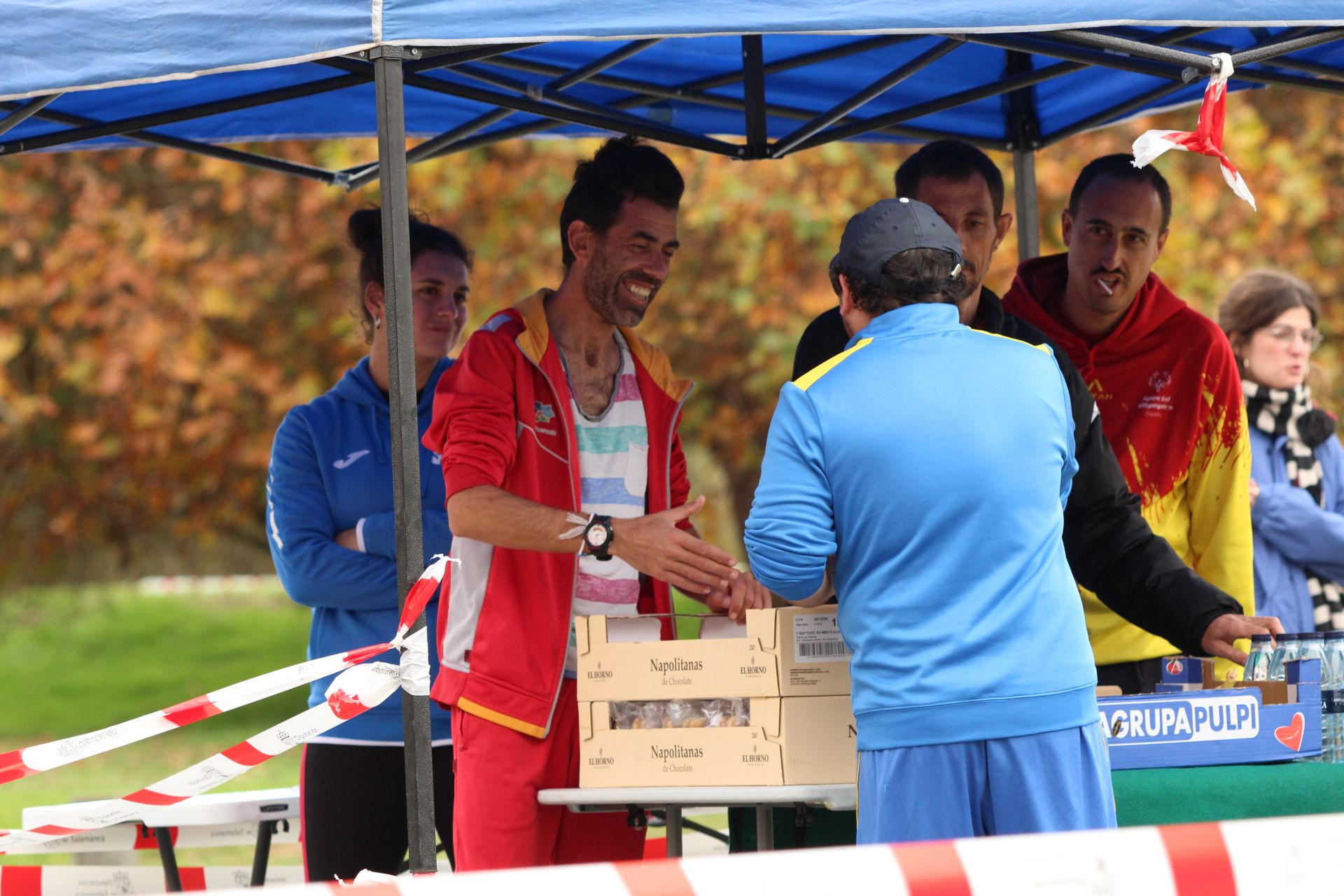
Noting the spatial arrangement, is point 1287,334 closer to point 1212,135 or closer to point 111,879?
point 1212,135

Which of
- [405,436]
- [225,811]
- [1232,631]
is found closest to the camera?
[405,436]

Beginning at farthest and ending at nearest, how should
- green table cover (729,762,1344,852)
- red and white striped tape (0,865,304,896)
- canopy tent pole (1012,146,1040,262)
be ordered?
canopy tent pole (1012,146,1040,262) → red and white striped tape (0,865,304,896) → green table cover (729,762,1344,852)

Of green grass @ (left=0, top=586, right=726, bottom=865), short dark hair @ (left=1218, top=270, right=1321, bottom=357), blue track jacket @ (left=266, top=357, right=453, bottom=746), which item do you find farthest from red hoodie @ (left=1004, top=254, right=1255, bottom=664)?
green grass @ (left=0, top=586, right=726, bottom=865)

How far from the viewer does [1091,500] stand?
367 cm

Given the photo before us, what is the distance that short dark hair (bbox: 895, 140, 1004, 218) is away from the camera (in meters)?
3.79

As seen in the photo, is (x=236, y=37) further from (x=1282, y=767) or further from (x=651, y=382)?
(x=1282, y=767)

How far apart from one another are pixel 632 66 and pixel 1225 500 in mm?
2201

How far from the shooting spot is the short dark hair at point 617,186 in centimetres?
380

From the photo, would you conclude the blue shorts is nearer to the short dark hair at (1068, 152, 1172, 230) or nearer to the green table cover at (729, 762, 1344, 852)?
the green table cover at (729, 762, 1344, 852)

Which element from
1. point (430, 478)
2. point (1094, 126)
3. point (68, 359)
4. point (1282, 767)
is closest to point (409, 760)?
point (430, 478)

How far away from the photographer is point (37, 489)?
40.0 feet

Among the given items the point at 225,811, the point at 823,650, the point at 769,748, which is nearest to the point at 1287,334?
the point at 823,650

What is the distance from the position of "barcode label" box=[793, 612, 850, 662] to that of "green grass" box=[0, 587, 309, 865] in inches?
349

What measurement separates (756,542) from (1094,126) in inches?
126
